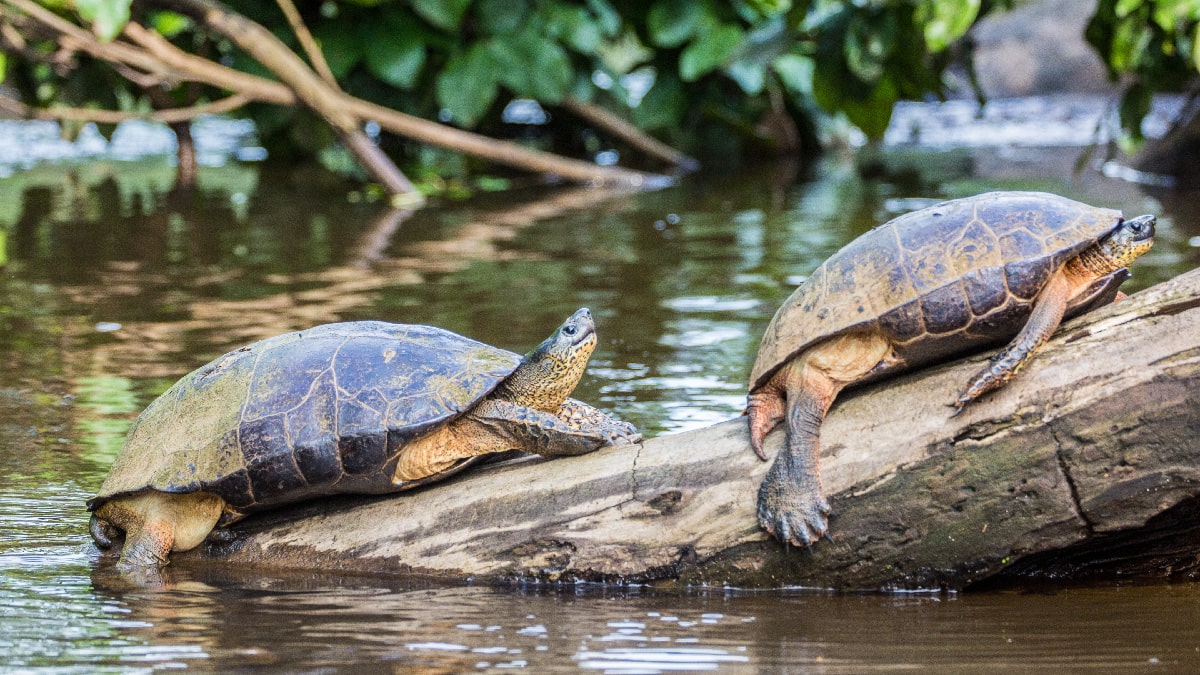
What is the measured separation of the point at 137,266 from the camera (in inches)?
360

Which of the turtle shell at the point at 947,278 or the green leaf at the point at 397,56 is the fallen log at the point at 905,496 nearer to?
the turtle shell at the point at 947,278

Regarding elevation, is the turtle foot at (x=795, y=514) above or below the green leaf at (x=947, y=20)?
below

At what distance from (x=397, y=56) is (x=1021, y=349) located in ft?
35.8

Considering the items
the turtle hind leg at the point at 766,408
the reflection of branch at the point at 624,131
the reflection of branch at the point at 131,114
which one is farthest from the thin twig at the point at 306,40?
the turtle hind leg at the point at 766,408

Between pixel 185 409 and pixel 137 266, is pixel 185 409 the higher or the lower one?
the lower one

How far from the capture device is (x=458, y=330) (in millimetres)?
6996

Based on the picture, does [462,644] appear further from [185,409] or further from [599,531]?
[185,409]

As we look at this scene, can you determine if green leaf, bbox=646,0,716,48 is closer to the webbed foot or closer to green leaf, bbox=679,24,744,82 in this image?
green leaf, bbox=679,24,744,82

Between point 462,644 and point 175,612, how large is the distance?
0.84 metres

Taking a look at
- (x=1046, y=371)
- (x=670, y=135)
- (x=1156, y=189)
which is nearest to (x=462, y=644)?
(x=1046, y=371)

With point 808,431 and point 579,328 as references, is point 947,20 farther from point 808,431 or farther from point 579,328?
point 808,431

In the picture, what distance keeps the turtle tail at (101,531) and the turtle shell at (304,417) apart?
8 centimetres

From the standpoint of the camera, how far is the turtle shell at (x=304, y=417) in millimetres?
3854

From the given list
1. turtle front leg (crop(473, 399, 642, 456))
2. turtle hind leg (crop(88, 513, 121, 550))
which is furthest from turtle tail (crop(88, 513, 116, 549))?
turtle front leg (crop(473, 399, 642, 456))
